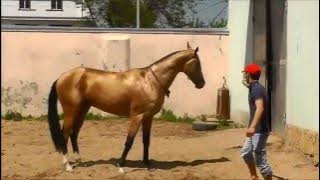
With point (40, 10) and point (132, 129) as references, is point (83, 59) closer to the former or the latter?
point (132, 129)

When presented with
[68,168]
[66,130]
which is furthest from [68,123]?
[68,168]

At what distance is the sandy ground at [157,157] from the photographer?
29.6ft

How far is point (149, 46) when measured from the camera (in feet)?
52.8

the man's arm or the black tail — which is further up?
the man's arm

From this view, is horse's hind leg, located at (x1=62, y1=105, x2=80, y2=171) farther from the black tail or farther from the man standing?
the man standing

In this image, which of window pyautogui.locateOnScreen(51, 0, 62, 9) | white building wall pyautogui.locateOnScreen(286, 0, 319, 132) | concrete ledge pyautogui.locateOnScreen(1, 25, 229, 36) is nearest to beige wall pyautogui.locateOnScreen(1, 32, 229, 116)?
concrete ledge pyautogui.locateOnScreen(1, 25, 229, 36)

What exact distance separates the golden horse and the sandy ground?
355 mm

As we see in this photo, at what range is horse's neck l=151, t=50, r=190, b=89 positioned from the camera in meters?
9.41

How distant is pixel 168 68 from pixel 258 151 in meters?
2.20

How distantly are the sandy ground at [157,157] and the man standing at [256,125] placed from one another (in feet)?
3.16

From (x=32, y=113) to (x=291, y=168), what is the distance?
8685 mm

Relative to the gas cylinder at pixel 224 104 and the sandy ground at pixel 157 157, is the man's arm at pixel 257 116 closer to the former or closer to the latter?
the sandy ground at pixel 157 157

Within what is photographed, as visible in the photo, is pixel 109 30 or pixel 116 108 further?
pixel 109 30

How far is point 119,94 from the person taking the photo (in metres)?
9.29
